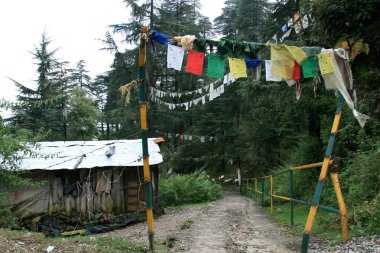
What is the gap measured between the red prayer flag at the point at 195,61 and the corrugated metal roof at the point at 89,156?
286 inches

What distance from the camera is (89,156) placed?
13906 mm

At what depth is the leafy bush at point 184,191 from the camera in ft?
57.3

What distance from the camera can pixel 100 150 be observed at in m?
14.6

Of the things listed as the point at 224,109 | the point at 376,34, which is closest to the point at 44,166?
the point at 376,34

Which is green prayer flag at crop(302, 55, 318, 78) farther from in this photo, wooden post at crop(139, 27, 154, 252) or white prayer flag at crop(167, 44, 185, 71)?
wooden post at crop(139, 27, 154, 252)

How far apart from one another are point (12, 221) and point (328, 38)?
440 inches

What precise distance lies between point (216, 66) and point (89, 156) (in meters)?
9.07

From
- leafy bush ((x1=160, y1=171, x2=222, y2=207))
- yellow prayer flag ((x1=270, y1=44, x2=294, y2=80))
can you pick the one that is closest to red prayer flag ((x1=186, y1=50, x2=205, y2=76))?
yellow prayer flag ((x1=270, y1=44, x2=294, y2=80))

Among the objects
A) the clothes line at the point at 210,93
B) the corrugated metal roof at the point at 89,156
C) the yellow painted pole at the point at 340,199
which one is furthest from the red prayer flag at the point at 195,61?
the corrugated metal roof at the point at 89,156

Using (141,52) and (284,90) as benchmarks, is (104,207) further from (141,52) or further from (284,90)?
(141,52)

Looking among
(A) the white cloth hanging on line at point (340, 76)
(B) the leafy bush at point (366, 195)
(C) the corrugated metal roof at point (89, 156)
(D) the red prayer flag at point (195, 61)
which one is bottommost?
(B) the leafy bush at point (366, 195)

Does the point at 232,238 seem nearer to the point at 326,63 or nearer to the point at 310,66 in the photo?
the point at 310,66

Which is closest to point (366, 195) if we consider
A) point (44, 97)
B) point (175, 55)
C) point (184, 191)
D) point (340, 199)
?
point (340, 199)

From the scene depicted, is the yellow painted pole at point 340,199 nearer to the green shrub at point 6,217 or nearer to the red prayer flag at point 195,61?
the red prayer flag at point 195,61
